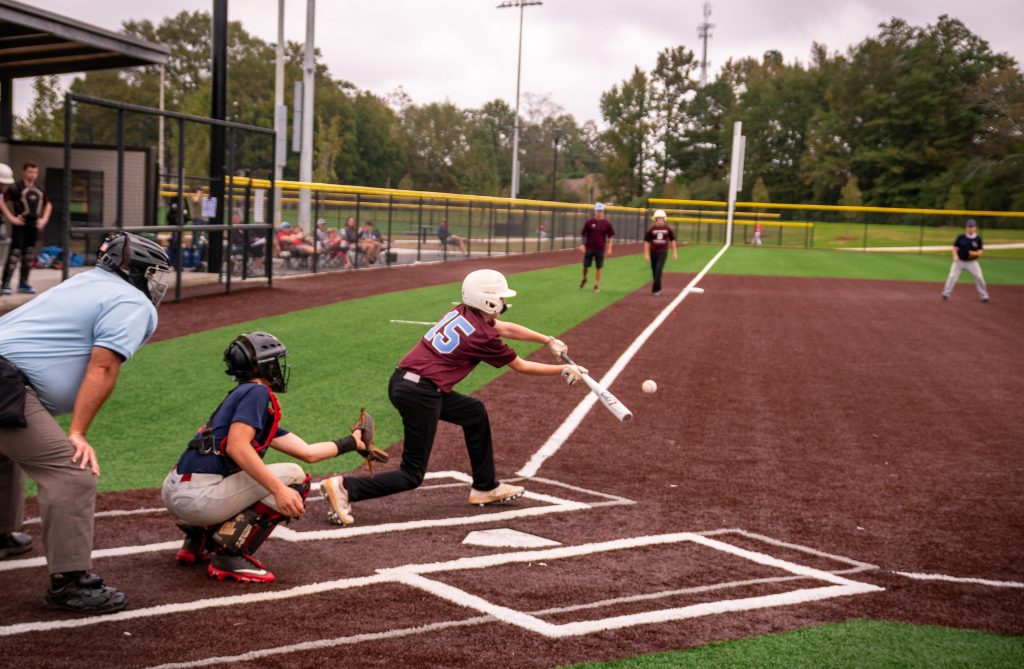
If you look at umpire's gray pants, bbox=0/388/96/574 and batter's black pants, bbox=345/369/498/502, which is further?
batter's black pants, bbox=345/369/498/502

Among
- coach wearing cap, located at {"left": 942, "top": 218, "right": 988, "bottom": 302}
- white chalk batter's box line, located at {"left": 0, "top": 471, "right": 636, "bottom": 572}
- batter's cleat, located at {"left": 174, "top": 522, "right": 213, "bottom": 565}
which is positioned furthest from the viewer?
coach wearing cap, located at {"left": 942, "top": 218, "right": 988, "bottom": 302}

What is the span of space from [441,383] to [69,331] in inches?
100.0

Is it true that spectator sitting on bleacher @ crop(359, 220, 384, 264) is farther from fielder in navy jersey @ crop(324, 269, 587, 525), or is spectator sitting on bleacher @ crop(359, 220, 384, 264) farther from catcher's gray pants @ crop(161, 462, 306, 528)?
catcher's gray pants @ crop(161, 462, 306, 528)

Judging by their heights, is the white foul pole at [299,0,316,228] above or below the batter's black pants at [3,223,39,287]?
above

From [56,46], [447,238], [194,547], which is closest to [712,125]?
[447,238]

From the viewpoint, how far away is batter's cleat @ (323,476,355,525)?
6367 millimetres

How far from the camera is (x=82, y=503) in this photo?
477 cm

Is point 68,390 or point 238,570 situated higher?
point 68,390

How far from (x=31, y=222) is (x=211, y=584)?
12.5 metres

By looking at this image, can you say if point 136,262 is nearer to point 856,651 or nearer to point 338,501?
point 338,501

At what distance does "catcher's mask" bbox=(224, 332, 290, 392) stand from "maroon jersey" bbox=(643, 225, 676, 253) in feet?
58.8

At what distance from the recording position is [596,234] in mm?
23234

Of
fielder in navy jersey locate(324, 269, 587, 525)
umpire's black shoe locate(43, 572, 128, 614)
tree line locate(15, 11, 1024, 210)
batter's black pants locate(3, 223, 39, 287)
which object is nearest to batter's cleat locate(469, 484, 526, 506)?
fielder in navy jersey locate(324, 269, 587, 525)

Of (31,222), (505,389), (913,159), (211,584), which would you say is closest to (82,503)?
(211,584)
